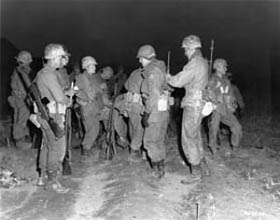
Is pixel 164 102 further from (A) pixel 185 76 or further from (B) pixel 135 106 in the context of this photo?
(B) pixel 135 106

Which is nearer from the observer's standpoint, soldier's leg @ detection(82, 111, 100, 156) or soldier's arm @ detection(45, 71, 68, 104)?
soldier's arm @ detection(45, 71, 68, 104)

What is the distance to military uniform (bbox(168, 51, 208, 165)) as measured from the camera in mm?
7316

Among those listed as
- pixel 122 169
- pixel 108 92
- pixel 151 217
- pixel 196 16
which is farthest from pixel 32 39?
pixel 151 217

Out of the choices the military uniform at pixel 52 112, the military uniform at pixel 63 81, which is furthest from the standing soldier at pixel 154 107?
the military uniform at pixel 52 112

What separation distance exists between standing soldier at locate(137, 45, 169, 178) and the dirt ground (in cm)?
44

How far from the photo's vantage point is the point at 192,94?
7406 millimetres

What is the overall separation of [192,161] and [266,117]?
853cm

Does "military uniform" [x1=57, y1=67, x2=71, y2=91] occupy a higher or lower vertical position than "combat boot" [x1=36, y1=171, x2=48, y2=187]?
higher

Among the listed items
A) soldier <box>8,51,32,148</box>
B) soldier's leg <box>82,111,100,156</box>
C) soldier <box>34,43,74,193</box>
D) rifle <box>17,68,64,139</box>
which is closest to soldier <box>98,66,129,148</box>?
soldier's leg <box>82,111,100,156</box>

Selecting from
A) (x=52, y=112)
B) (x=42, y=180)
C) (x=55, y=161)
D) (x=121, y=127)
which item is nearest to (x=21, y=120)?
(x=121, y=127)

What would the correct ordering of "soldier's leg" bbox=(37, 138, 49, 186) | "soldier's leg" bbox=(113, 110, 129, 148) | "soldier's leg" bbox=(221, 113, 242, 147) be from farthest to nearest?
"soldier's leg" bbox=(113, 110, 129, 148), "soldier's leg" bbox=(221, 113, 242, 147), "soldier's leg" bbox=(37, 138, 49, 186)

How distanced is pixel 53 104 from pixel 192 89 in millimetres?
2385

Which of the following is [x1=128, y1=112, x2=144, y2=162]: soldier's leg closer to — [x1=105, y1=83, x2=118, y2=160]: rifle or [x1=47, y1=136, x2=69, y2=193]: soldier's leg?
[x1=105, y1=83, x2=118, y2=160]: rifle

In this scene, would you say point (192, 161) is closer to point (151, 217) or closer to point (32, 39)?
point (151, 217)
